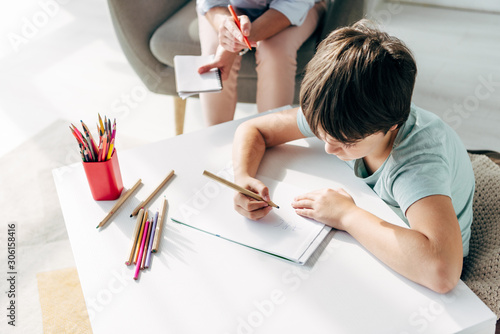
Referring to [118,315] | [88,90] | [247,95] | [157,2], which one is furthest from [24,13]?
[118,315]

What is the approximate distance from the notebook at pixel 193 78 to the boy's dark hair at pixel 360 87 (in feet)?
A: 1.96

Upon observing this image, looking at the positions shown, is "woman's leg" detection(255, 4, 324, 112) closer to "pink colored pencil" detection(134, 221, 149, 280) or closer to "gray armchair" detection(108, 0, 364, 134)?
"gray armchair" detection(108, 0, 364, 134)

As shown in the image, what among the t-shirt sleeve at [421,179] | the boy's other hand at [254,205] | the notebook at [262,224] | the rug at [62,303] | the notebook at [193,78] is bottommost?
the rug at [62,303]

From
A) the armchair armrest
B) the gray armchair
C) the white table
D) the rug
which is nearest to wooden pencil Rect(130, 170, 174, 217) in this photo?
the white table

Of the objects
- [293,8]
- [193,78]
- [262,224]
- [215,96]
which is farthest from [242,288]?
[293,8]

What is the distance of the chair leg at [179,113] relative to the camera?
1943mm

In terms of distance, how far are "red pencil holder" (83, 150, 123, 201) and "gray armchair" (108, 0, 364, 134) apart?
894 mm

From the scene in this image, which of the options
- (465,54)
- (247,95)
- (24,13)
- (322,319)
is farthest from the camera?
(24,13)

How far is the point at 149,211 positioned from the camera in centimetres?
95

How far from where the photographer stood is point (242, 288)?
795 millimetres

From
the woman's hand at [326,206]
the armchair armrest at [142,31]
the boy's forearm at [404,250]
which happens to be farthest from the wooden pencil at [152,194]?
the armchair armrest at [142,31]

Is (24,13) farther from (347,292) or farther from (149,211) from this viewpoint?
(347,292)

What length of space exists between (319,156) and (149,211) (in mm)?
393

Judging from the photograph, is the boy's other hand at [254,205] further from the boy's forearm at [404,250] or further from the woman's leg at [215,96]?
the woman's leg at [215,96]
